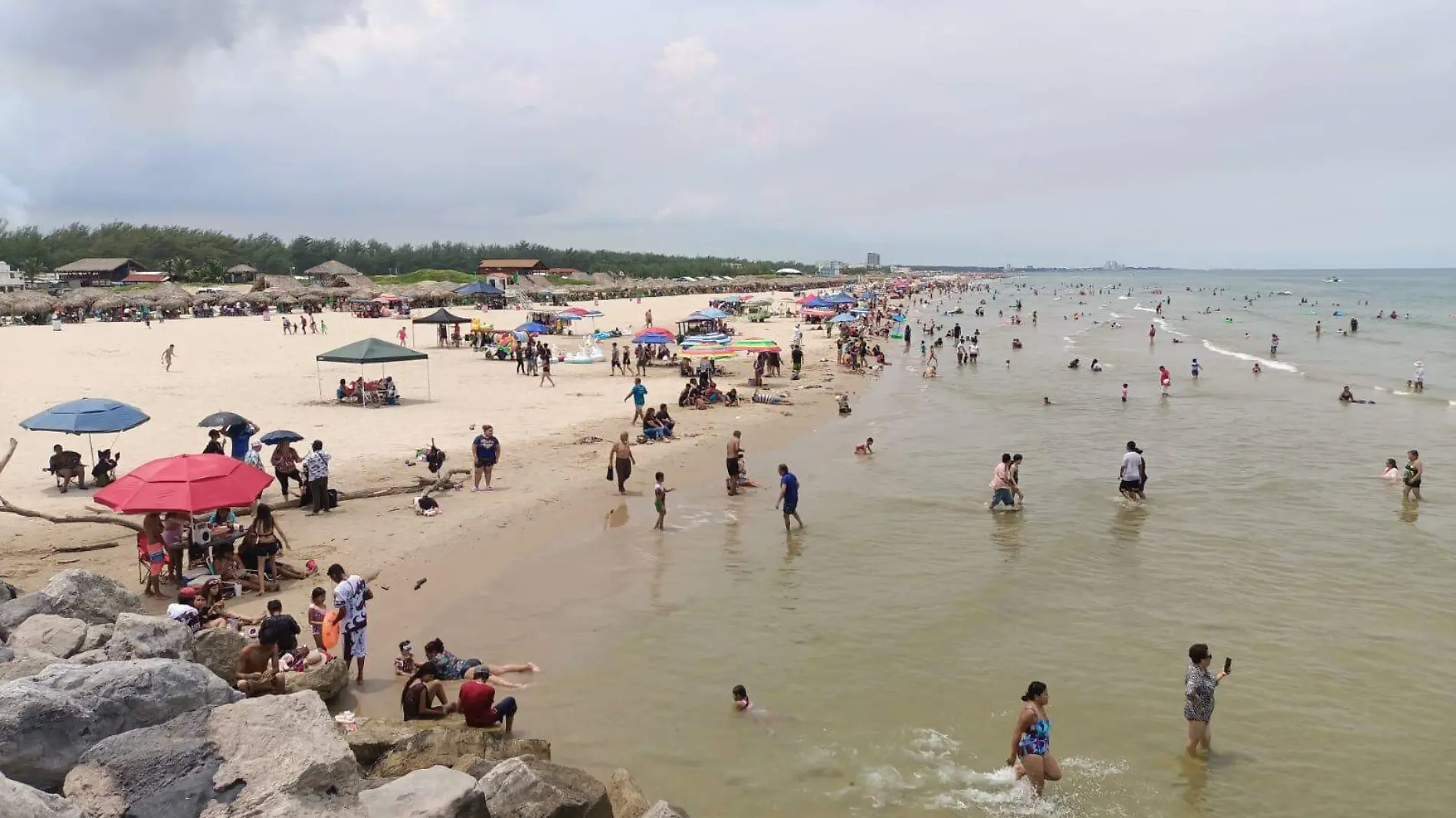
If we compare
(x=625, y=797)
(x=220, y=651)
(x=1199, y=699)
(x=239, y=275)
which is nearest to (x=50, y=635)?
(x=220, y=651)

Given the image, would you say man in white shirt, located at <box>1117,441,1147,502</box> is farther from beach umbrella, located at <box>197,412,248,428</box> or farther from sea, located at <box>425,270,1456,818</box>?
beach umbrella, located at <box>197,412,248,428</box>

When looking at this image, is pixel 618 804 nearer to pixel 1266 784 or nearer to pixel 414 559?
pixel 1266 784

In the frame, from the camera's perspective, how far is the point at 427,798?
5.30m

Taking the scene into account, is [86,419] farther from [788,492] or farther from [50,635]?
[788,492]

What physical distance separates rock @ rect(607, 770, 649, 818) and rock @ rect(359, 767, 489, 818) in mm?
1098

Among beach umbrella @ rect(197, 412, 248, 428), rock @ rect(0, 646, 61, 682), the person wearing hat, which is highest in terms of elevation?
beach umbrella @ rect(197, 412, 248, 428)

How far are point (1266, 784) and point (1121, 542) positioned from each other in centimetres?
661

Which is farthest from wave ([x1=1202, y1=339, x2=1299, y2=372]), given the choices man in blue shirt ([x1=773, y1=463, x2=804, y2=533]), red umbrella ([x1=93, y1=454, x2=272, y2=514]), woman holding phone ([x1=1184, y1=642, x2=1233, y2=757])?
red umbrella ([x1=93, y1=454, x2=272, y2=514])

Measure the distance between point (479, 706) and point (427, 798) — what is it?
2.05 m

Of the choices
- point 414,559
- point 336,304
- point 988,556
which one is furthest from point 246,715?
point 336,304

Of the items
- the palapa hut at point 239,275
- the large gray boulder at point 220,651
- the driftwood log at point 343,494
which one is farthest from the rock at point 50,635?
the palapa hut at point 239,275

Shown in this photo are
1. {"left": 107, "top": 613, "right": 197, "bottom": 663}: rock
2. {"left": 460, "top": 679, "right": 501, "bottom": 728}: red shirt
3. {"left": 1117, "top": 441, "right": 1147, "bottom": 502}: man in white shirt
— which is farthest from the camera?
{"left": 1117, "top": 441, "right": 1147, "bottom": 502}: man in white shirt

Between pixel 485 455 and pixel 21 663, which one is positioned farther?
pixel 485 455

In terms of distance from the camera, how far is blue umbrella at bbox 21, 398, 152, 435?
489 inches
